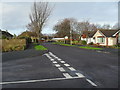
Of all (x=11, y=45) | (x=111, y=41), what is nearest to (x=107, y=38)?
(x=111, y=41)

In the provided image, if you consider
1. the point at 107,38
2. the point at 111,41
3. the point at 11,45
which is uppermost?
the point at 107,38

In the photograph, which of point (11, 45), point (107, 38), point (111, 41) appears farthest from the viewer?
point (107, 38)

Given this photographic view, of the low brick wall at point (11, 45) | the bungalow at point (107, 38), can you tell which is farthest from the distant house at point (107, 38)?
the low brick wall at point (11, 45)

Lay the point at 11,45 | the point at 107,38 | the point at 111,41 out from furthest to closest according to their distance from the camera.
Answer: the point at 107,38
the point at 111,41
the point at 11,45

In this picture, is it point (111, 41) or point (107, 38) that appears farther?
point (107, 38)

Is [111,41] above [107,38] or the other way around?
the other way around

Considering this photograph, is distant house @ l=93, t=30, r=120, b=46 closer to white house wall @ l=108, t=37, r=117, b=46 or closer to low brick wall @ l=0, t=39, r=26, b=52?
white house wall @ l=108, t=37, r=117, b=46

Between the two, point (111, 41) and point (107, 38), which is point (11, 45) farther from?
point (107, 38)

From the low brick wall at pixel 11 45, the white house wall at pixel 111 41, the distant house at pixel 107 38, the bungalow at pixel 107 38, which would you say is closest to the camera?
the low brick wall at pixel 11 45

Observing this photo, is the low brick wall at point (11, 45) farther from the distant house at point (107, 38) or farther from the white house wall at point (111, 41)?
the white house wall at point (111, 41)

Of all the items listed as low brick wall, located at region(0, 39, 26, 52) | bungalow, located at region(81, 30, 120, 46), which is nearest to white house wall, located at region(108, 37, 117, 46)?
bungalow, located at region(81, 30, 120, 46)

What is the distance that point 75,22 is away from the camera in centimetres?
7700

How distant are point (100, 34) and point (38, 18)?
21.6 m

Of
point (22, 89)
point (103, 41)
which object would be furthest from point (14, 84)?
point (103, 41)
